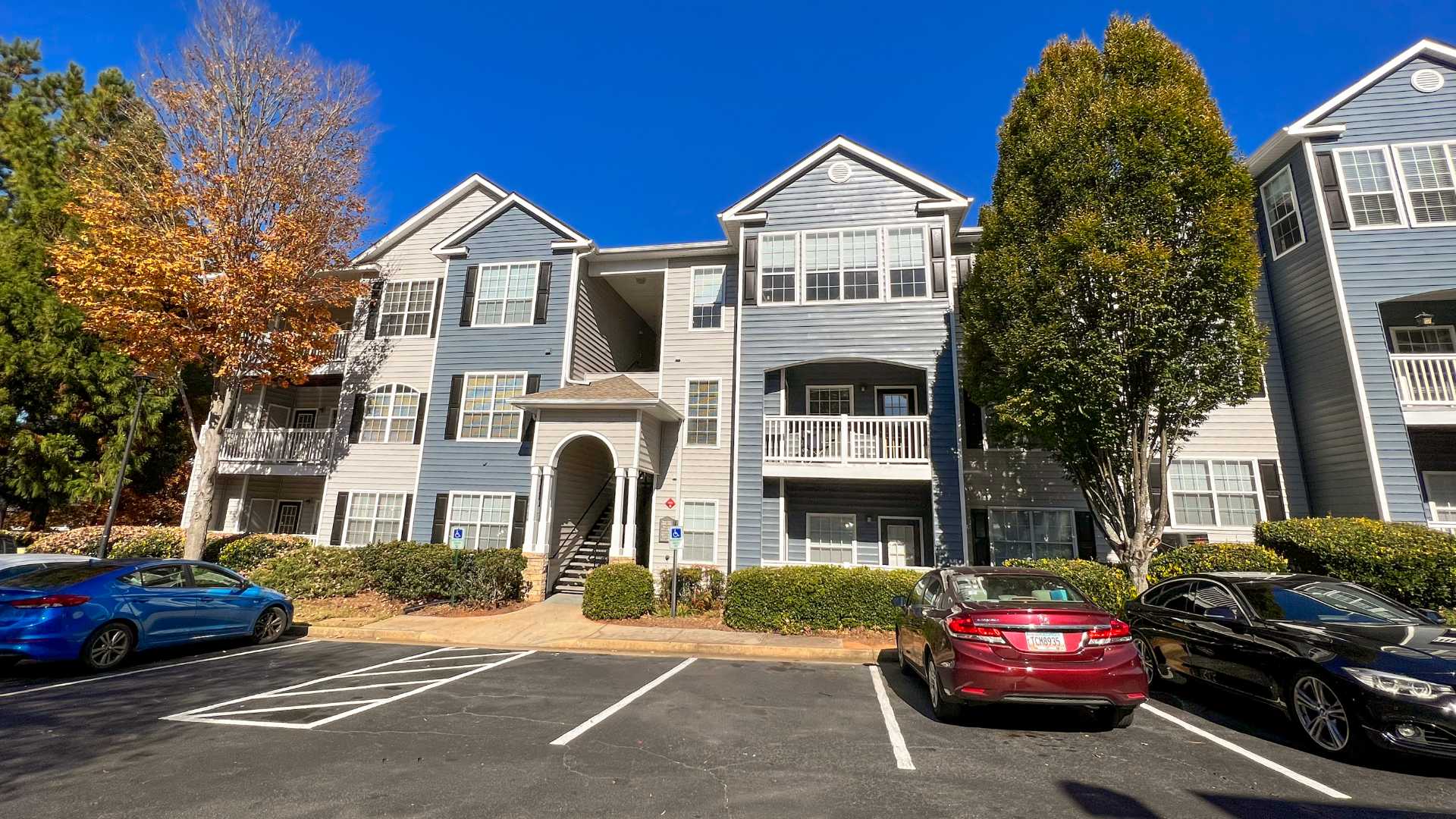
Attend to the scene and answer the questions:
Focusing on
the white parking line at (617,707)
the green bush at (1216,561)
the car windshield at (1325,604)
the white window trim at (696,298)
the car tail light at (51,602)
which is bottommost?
the white parking line at (617,707)

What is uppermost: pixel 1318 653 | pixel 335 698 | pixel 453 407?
pixel 453 407

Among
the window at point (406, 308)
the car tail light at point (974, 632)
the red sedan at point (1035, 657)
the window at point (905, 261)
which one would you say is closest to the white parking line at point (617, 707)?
the red sedan at point (1035, 657)

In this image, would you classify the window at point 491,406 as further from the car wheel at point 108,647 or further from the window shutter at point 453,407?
the car wheel at point 108,647

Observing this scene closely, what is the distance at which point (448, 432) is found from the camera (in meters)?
17.5

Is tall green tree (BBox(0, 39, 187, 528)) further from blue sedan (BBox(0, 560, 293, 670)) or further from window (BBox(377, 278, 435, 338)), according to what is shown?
blue sedan (BBox(0, 560, 293, 670))

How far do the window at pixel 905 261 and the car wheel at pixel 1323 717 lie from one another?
1141 cm

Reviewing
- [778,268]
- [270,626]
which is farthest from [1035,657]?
[778,268]

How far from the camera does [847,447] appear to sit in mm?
14469

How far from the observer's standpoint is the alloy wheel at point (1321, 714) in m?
4.84

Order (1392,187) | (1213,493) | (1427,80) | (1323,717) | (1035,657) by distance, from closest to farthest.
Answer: (1323,717) → (1035,657) → (1392,187) → (1427,80) → (1213,493)

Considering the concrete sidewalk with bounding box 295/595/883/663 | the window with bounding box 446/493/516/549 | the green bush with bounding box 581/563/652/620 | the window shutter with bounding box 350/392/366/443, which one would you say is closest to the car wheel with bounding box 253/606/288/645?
the concrete sidewalk with bounding box 295/595/883/663

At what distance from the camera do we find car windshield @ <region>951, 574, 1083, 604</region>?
6078 mm

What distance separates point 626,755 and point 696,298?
47.2 ft

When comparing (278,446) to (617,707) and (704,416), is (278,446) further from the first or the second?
→ (617,707)
